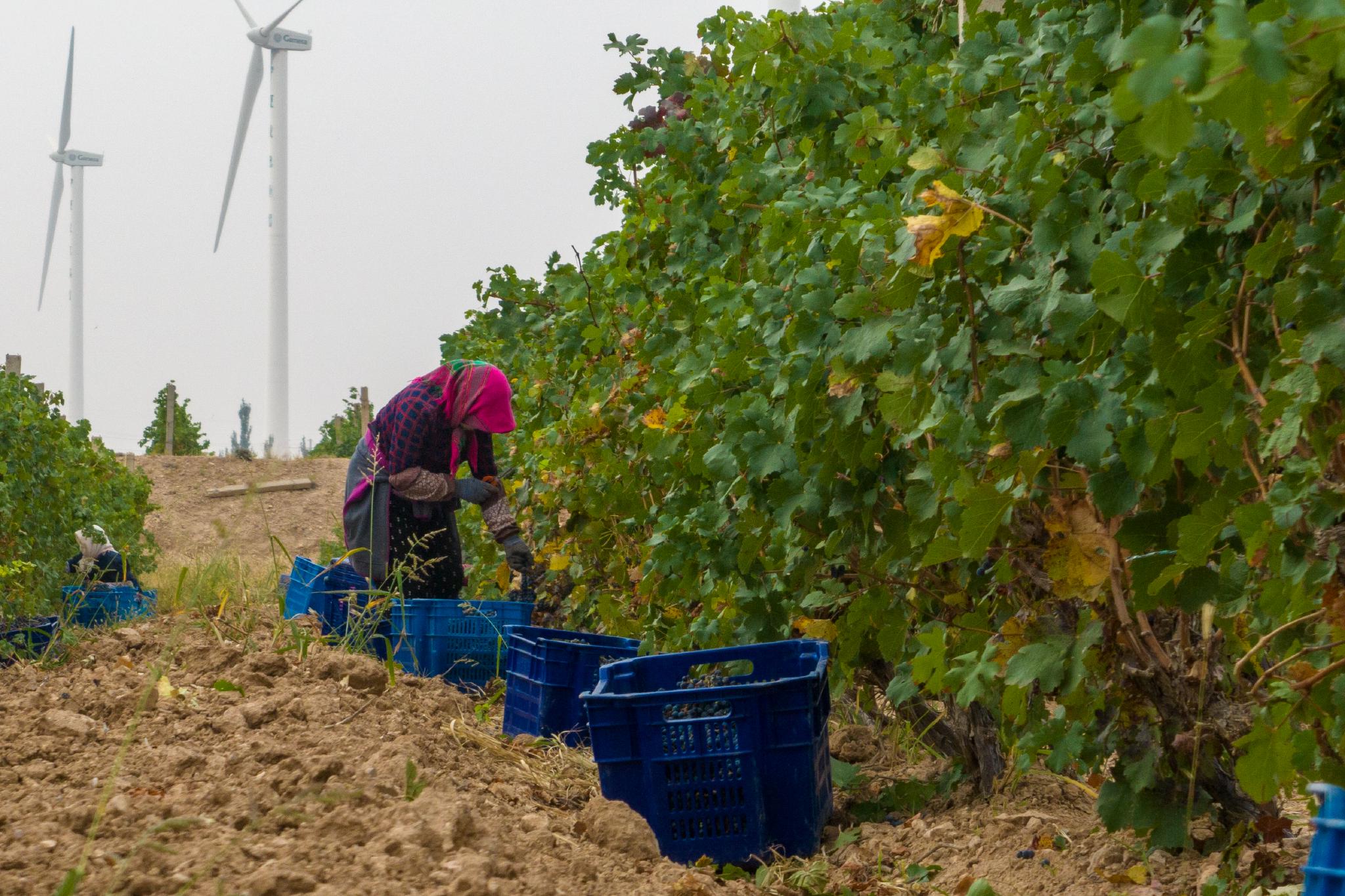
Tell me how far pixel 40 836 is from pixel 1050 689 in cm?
175

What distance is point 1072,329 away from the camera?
6.74ft

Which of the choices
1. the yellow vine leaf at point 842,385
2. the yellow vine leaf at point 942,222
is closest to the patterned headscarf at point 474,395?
the yellow vine leaf at point 842,385

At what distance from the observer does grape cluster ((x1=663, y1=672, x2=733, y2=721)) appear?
3107 mm

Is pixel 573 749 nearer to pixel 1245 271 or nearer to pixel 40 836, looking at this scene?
pixel 40 836

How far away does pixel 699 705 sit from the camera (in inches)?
131

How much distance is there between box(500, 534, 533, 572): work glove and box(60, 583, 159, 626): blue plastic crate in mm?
2191

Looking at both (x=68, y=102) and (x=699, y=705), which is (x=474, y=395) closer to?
(x=699, y=705)

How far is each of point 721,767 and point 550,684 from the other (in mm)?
1184

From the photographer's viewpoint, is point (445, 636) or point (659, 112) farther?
point (659, 112)

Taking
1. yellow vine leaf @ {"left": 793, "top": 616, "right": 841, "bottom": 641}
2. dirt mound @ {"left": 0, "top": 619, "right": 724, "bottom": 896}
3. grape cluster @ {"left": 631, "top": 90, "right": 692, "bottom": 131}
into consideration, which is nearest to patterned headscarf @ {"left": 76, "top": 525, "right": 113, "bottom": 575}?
dirt mound @ {"left": 0, "top": 619, "right": 724, "bottom": 896}

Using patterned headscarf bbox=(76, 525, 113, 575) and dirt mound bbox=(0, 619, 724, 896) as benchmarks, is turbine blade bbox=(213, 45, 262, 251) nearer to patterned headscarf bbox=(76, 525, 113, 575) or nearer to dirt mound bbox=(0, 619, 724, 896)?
patterned headscarf bbox=(76, 525, 113, 575)

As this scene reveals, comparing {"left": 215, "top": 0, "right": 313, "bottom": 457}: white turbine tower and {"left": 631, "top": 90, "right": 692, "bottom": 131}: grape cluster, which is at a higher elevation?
{"left": 215, "top": 0, "right": 313, "bottom": 457}: white turbine tower

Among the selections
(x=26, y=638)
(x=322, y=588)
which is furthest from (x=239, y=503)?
(x=26, y=638)

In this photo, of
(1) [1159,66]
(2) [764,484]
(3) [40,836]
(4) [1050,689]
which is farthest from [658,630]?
(1) [1159,66]
